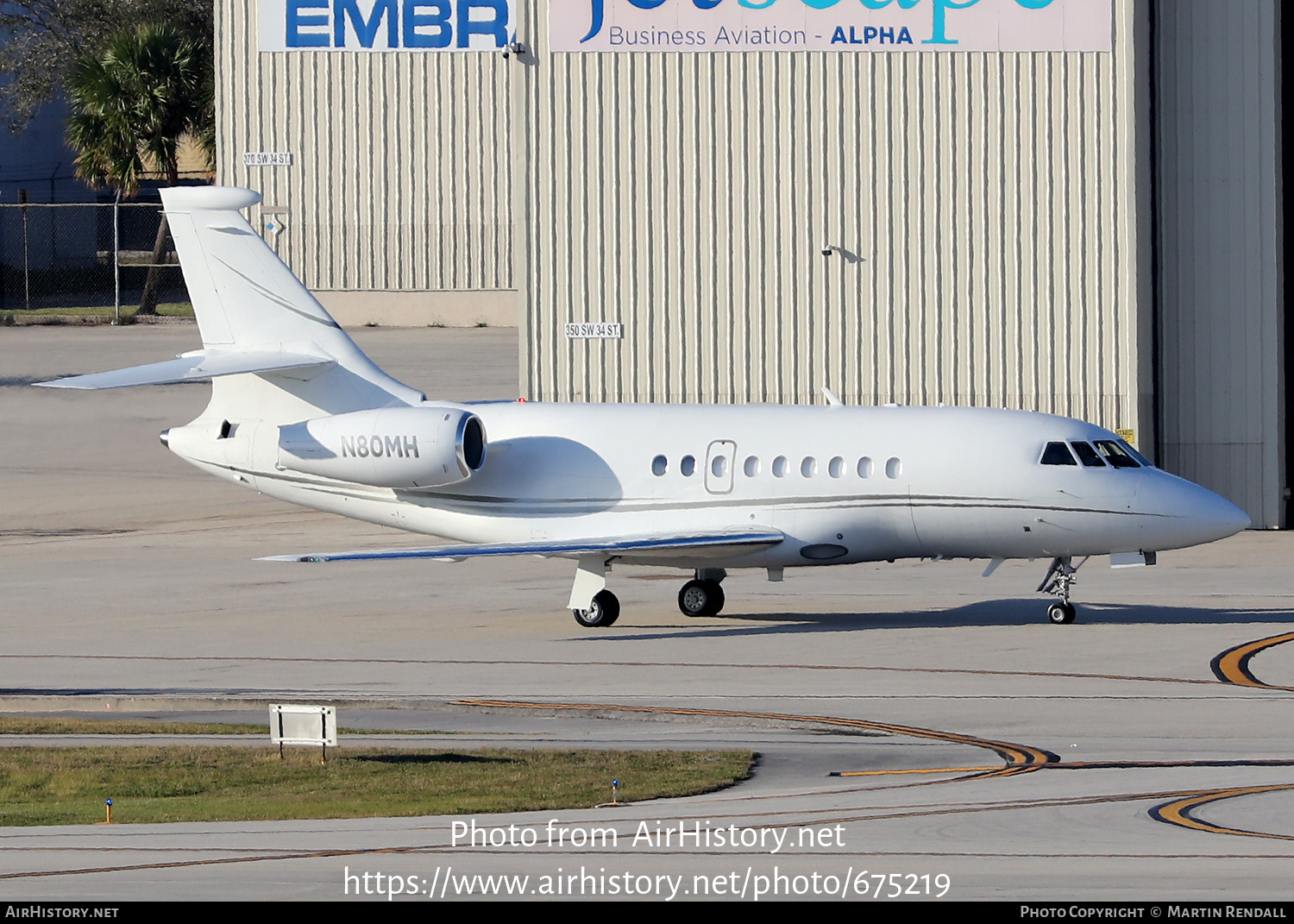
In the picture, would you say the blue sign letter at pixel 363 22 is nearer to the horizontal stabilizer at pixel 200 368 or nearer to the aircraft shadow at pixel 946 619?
the horizontal stabilizer at pixel 200 368

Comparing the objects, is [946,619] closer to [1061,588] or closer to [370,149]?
[1061,588]

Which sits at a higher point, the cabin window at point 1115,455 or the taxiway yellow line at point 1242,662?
the cabin window at point 1115,455

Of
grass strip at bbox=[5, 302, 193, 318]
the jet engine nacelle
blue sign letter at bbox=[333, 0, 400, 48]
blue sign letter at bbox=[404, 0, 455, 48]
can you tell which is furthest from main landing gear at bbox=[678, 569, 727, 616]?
grass strip at bbox=[5, 302, 193, 318]

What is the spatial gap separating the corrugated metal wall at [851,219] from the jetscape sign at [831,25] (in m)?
0.29

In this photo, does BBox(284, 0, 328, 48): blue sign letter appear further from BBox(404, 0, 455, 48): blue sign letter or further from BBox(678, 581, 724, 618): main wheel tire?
BBox(678, 581, 724, 618): main wheel tire

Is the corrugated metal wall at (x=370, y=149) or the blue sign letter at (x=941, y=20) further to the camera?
the corrugated metal wall at (x=370, y=149)

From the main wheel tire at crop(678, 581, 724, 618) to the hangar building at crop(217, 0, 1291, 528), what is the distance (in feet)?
39.4

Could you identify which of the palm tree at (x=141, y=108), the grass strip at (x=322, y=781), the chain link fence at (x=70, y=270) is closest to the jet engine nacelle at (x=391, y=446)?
the grass strip at (x=322, y=781)

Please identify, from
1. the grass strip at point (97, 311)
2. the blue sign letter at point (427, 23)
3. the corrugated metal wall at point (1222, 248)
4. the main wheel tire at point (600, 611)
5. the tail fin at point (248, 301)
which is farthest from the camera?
the grass strip at point (97, 311)

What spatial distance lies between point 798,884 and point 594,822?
3126 mm

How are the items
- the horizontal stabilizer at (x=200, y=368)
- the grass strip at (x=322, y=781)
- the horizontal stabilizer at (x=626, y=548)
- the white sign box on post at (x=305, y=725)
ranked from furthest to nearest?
1. the horizontal stabilizer at (x=200, y=368)
2. the horizontal stabilizer at (x=626, y=548)
3. the white sign box on post at (x=305, y=725)
4. the grass strip at (x=322, y=781)

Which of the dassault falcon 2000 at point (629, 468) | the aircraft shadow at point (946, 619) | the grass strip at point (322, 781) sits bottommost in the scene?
the grass strip at point (322, 781)

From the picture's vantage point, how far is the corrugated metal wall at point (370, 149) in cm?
5628

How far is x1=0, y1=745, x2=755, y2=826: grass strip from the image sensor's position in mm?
15812
